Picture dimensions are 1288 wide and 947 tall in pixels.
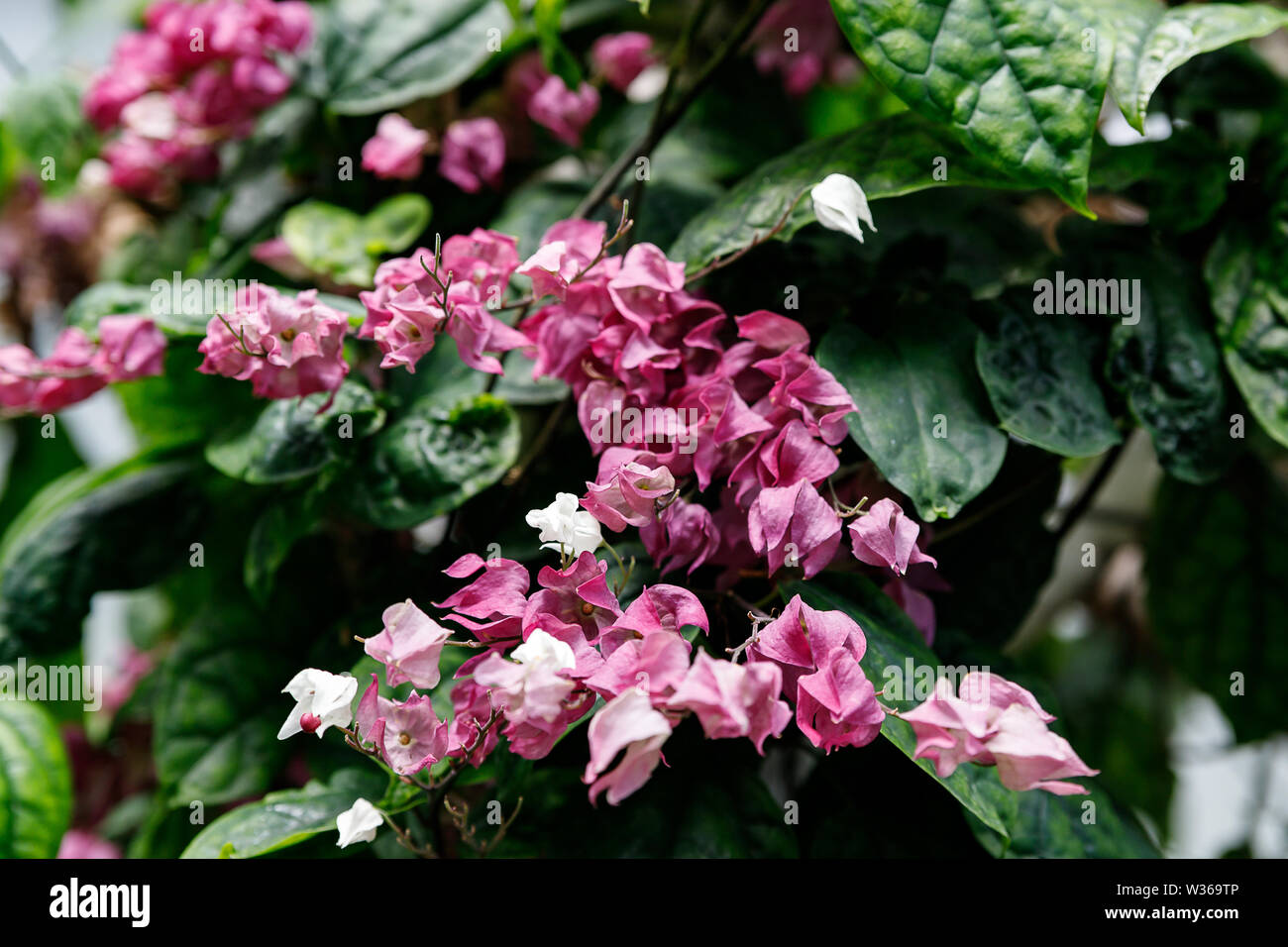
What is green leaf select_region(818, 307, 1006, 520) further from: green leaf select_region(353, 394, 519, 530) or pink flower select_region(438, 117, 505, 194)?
pink flower select_region(438, 117, 505, 194)

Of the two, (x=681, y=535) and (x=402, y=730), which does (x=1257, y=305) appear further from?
(x=402, y=730)

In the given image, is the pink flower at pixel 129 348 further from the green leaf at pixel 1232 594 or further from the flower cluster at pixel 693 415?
the green leaf at pixel 1232 594

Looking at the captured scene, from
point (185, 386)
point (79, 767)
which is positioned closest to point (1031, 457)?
point (185, 386)

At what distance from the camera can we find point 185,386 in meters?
0.84

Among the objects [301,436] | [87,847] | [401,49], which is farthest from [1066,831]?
[87,847]

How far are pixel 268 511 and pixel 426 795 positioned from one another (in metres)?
0.27

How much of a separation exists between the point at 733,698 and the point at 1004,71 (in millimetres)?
401

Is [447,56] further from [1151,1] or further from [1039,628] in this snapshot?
[1039,628]

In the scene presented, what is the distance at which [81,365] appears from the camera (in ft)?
2.16

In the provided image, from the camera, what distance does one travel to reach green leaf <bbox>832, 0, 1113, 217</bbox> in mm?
526

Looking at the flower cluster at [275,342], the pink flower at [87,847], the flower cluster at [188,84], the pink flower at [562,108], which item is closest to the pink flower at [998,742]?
the flower cluster at [275,342]

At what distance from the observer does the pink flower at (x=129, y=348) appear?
646mm

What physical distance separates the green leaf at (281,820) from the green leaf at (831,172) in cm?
40

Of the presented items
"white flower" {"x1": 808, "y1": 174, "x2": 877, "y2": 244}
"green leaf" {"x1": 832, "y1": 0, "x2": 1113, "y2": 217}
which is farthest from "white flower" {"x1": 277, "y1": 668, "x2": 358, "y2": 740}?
"green leaf" {"x1": 832, "y1": 0, "x2": 1113, "y2": 217}
